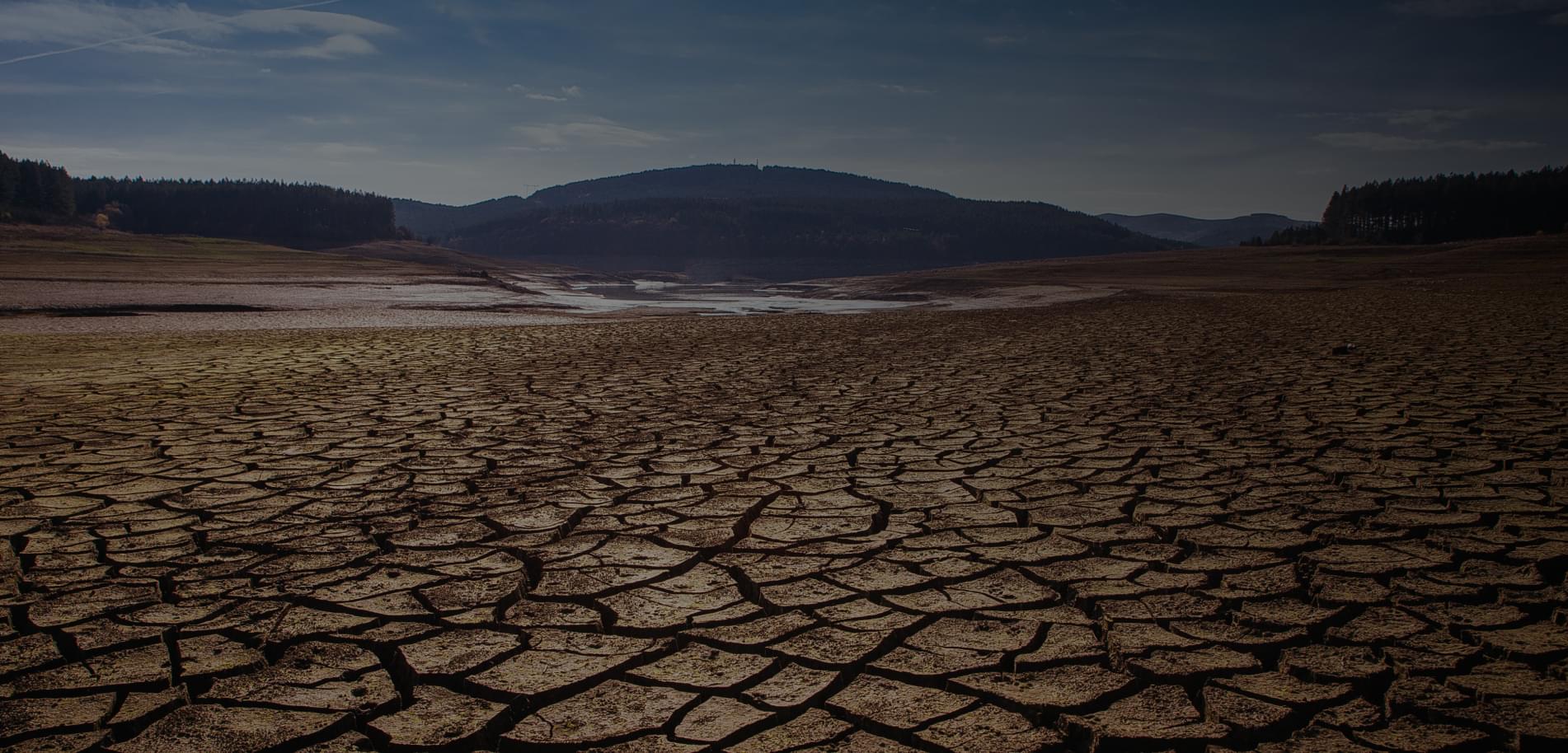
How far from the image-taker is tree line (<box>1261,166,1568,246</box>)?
49750mm

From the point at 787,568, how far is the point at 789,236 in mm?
102479

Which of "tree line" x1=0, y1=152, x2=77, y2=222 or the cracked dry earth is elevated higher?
"tree line" x1=0, y1=152, x2=77, y2=222

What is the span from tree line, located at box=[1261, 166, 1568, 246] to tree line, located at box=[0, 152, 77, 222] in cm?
8455

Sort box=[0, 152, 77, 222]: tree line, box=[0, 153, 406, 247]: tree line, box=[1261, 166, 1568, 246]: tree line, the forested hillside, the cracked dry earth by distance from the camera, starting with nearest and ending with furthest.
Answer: the cracked dry earth → box=[1261, 166, 1568, 246]: tree line → box=[0, 152, 77, 222]: tree line → box=[0, 153, 406, 247]: tree line → the forested hillside

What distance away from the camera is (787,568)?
3.03 metres

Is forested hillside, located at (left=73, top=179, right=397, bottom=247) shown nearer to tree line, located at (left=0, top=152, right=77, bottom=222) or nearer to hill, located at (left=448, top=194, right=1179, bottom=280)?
tree line, located at (left=0, top=152, right=77, bottom=222)

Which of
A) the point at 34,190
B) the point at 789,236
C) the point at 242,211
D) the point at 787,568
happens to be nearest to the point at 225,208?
the point at 242,211

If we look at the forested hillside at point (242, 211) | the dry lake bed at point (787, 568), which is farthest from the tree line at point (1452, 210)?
the forested hillside at point (242, 211)

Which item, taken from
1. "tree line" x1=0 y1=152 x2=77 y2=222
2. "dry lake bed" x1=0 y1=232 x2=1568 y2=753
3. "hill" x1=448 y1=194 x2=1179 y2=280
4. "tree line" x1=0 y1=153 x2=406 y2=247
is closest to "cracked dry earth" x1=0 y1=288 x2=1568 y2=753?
"dry lake bed" x1=0 y1=232 x2=1568 y2=753

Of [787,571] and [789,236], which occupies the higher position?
[789,236]

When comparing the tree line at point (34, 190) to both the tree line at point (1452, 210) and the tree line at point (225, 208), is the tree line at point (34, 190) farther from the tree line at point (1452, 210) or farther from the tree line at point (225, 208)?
the tree line at point (1452, 210)

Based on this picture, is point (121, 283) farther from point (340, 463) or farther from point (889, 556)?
point (889, 556)

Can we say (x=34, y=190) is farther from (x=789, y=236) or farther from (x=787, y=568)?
(x=787, y=568)

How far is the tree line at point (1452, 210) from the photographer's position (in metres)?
49.8
